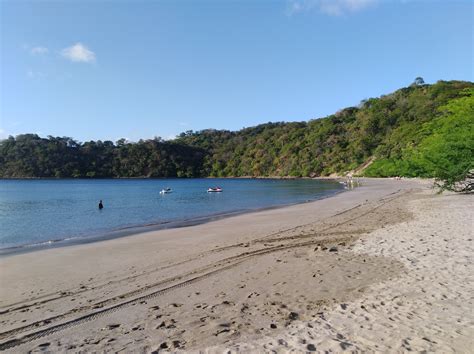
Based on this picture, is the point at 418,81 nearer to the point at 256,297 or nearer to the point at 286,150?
the point at 286,150

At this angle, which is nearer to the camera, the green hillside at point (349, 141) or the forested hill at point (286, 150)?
the green hillside at point (349, 141)

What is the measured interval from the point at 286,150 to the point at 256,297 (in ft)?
538

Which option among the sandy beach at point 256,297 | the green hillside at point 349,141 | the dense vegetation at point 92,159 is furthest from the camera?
the dense vegetation at point 92,159

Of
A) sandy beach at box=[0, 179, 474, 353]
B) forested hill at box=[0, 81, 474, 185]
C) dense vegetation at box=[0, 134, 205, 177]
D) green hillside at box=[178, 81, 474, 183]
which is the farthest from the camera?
dense vegetation at box=[0, 134, 205, 177]

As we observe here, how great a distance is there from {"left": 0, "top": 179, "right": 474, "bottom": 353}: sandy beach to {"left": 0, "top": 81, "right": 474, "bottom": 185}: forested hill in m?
85.0

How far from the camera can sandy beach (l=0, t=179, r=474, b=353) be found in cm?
566

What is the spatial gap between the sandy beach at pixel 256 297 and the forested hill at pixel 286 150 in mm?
85026

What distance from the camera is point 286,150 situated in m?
170

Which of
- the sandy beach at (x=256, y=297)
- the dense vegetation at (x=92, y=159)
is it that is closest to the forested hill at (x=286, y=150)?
the dense vegetation at (x=92, y=159)

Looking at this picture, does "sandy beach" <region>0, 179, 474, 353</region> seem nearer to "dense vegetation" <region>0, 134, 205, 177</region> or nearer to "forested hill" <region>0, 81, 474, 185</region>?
"forested hill" <region>0, 81, 474, 185</region>

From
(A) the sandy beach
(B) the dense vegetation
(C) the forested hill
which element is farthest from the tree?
(A) the sandy beach

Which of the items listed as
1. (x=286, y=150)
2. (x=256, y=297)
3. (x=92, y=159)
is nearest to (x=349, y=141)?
(x=286, y=150)

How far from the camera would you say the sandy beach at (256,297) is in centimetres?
566

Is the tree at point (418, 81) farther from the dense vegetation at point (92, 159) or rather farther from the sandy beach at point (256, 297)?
the sandy beach at point (256, 297)
